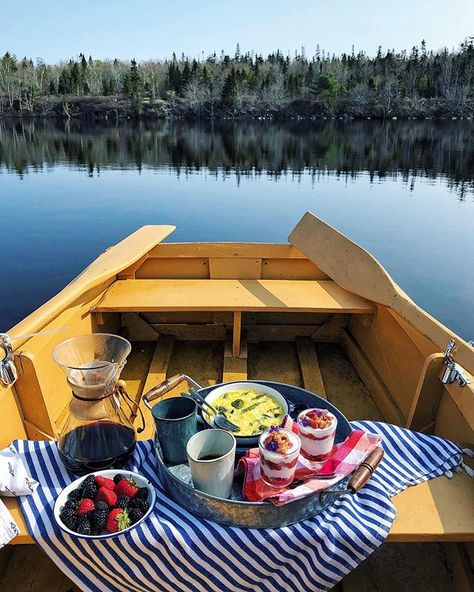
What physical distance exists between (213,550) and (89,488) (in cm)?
53

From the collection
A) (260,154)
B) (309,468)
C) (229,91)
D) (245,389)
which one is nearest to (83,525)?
(309,468)

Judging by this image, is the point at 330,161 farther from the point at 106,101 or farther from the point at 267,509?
the point at 106,101

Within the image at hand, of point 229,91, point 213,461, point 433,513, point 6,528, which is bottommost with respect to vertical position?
point 433,513

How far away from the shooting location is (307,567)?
181 centimetres

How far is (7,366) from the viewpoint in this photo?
7.98 ft

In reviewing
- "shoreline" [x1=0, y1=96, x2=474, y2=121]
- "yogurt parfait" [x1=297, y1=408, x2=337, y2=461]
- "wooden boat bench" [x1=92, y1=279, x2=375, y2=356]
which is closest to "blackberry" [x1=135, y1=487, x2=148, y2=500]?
"yogurt parfait" [x1=297, y1=408, x2=337, y2=461]

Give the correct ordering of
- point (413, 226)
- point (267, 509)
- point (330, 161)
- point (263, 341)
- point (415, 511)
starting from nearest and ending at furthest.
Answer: point (267, 509)
point (415, 511)
point (263, 341)
point (413, 226)
point (330, 161)

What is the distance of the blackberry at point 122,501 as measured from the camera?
175 centimetres

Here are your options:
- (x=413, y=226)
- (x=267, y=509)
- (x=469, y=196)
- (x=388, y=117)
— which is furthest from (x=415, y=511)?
(x=388, y=117)

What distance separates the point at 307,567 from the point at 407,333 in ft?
6.34

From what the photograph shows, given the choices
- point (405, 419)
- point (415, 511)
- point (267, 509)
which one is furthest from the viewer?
point (405, 419)

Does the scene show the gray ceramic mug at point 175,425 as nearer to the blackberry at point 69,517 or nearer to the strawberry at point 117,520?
the strawberry at point 117,520

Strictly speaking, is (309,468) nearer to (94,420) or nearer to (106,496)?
Answer: (106,496)

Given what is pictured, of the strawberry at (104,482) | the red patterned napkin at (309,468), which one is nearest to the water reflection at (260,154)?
the red patterned napkin at (309,468)
